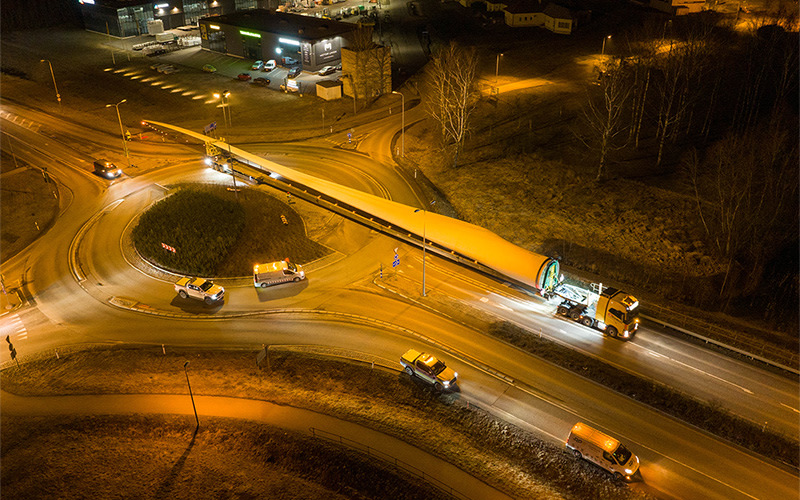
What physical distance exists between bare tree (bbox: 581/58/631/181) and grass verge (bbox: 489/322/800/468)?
2965cm

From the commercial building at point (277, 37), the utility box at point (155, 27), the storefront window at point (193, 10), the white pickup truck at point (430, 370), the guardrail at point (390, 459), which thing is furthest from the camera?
the storefront window at point (193, 10)

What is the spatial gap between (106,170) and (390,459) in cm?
5505

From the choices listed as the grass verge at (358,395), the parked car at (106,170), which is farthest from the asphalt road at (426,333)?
the parked car at (106,170)

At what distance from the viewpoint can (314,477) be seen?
31.1m

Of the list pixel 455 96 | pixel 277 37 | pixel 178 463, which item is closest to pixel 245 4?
A: pixel 277 37

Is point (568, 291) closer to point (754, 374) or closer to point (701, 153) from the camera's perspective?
point (754, 374)

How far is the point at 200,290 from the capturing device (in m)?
45.5

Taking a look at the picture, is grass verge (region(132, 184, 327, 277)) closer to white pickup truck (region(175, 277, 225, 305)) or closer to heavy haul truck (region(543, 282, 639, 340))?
white pickup truck (region(175, 277, 225, 305))

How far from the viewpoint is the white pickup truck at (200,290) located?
4572cm

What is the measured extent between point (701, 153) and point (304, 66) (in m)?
70.6

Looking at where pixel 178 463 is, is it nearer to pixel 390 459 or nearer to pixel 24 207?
pixel 390 459

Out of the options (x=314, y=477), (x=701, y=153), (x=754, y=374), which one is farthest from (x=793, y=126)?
(x=314, y=477)

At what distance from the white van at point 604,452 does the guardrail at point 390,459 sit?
7.33m

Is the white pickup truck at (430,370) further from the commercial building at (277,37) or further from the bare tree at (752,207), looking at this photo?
the commercial building at (277,37)
